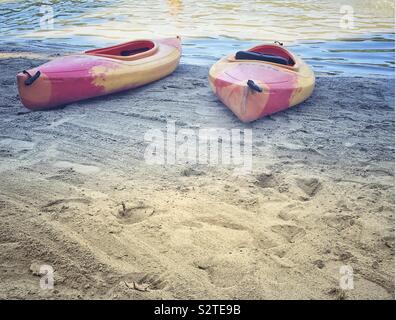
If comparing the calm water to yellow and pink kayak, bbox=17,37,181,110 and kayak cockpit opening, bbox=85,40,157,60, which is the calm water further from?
yellow and pink kayak, bbox=17,37,181,110

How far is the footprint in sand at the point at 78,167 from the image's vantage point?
11.1ft

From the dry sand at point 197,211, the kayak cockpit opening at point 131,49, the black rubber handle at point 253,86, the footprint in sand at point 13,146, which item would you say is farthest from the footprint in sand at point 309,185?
the kayak cockpit opening at point 131,49

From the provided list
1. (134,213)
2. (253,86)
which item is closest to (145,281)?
(134,213)

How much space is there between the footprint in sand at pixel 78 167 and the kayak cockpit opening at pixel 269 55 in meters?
3.04

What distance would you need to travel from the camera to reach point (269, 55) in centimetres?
558

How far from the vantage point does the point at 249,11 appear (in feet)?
42.2

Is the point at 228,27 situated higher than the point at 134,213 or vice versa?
the point at 228,27

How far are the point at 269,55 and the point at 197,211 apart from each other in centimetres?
356

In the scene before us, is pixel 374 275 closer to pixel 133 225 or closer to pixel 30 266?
pixel 133 225

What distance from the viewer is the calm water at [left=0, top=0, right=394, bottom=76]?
25.5ft

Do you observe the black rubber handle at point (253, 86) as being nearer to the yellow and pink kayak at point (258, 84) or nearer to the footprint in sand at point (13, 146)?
the yellow and pink kayak at point (258, 84)

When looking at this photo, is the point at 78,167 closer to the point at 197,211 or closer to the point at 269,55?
the point at 197,211

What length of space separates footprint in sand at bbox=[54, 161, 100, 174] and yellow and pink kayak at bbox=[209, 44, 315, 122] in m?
1.84
